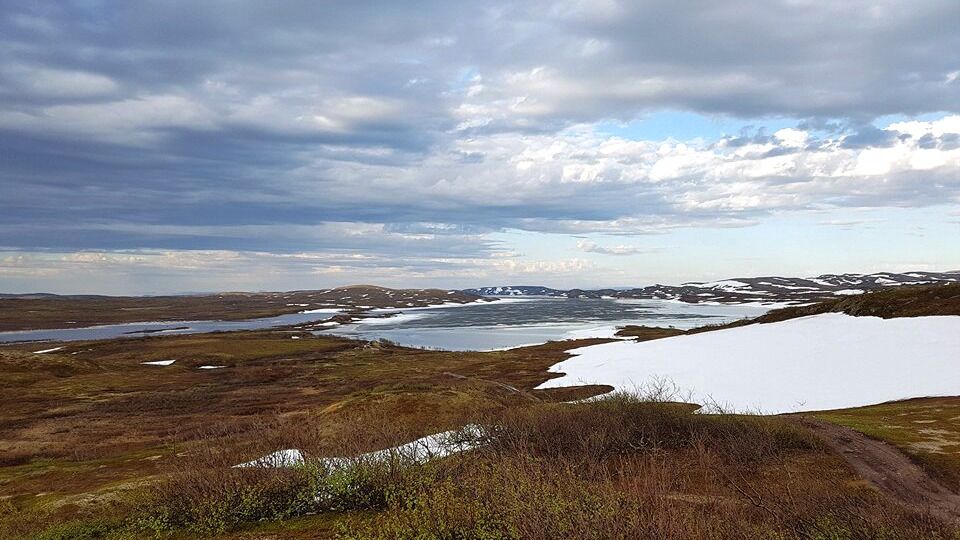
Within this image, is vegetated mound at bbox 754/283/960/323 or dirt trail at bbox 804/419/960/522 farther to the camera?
vegetated mound at bbox 754/283/960/323

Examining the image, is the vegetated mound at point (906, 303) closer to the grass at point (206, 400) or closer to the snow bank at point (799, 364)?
the snow bank at point (799, 364)

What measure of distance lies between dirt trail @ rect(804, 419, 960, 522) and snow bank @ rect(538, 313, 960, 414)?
557 inches

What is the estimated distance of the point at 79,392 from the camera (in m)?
51.8

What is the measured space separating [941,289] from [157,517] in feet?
246

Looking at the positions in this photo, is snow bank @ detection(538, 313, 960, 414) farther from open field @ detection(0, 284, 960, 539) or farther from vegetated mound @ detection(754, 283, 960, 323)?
open field @ detection(0, 284, 960, 539)

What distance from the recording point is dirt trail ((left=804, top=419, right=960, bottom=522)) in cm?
1193

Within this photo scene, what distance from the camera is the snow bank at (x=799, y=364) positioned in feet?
107

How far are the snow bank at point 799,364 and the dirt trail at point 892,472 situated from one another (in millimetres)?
14140

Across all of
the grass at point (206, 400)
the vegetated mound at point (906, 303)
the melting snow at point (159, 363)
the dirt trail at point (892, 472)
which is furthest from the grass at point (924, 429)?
the melting snow at point (159, 363)

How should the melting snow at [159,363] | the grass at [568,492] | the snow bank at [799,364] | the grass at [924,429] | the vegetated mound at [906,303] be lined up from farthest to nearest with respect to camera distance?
1. the melting snow at [159,363]
2. the vegetated mound at [906,303]
3. the snow bank at [799,364]
4. the grass at [924,429]
5. the grass at [568,492]

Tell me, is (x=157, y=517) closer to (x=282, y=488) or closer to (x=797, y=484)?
(x=282, y=488)

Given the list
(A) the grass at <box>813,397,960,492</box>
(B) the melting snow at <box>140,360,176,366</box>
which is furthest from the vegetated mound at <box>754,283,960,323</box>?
(B) the melting snow at <box>140,360,176,366</box>

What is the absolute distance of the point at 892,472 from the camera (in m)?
14.2

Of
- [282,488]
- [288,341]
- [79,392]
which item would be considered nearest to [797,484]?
[282,488]
